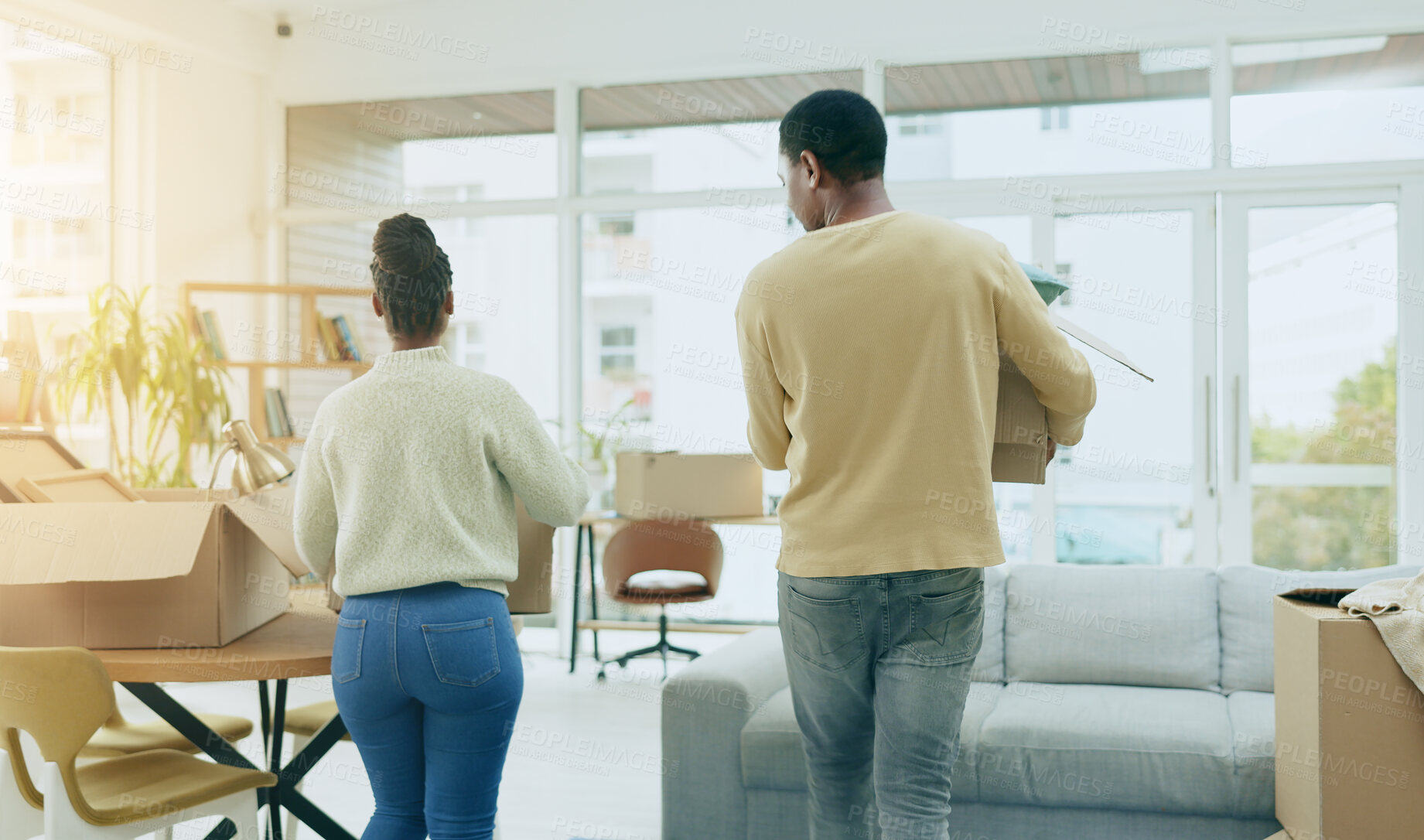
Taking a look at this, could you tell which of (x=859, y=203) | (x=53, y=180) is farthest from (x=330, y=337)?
(x=859, y=203)

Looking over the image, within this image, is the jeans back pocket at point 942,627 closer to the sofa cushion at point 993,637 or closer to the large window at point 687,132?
the sofa cushion at point 993,637

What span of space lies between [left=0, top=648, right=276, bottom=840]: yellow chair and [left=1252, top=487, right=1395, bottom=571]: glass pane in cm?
424

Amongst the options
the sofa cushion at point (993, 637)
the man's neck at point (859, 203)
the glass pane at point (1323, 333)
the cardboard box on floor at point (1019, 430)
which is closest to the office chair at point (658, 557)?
the sofa cushion at point (993, 637)

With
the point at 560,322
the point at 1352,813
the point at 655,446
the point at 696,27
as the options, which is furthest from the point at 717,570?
the point at 1352,813

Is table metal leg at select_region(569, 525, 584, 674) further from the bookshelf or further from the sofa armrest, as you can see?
the sofa armrest

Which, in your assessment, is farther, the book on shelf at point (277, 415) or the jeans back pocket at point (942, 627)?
the book on shelf at point (277, 415)

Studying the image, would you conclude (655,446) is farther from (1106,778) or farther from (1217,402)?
(1106,778)

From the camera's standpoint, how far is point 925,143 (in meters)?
5.21

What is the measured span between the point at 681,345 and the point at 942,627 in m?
4.15

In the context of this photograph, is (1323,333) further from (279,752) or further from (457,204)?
(279,752)

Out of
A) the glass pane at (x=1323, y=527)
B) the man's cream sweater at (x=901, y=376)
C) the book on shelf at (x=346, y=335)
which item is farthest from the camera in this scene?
the book on shelf at (x=346, y=335)

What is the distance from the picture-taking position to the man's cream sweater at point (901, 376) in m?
1.40

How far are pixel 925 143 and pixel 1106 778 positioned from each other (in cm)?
347

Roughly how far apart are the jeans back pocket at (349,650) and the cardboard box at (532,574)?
13.9 inches
